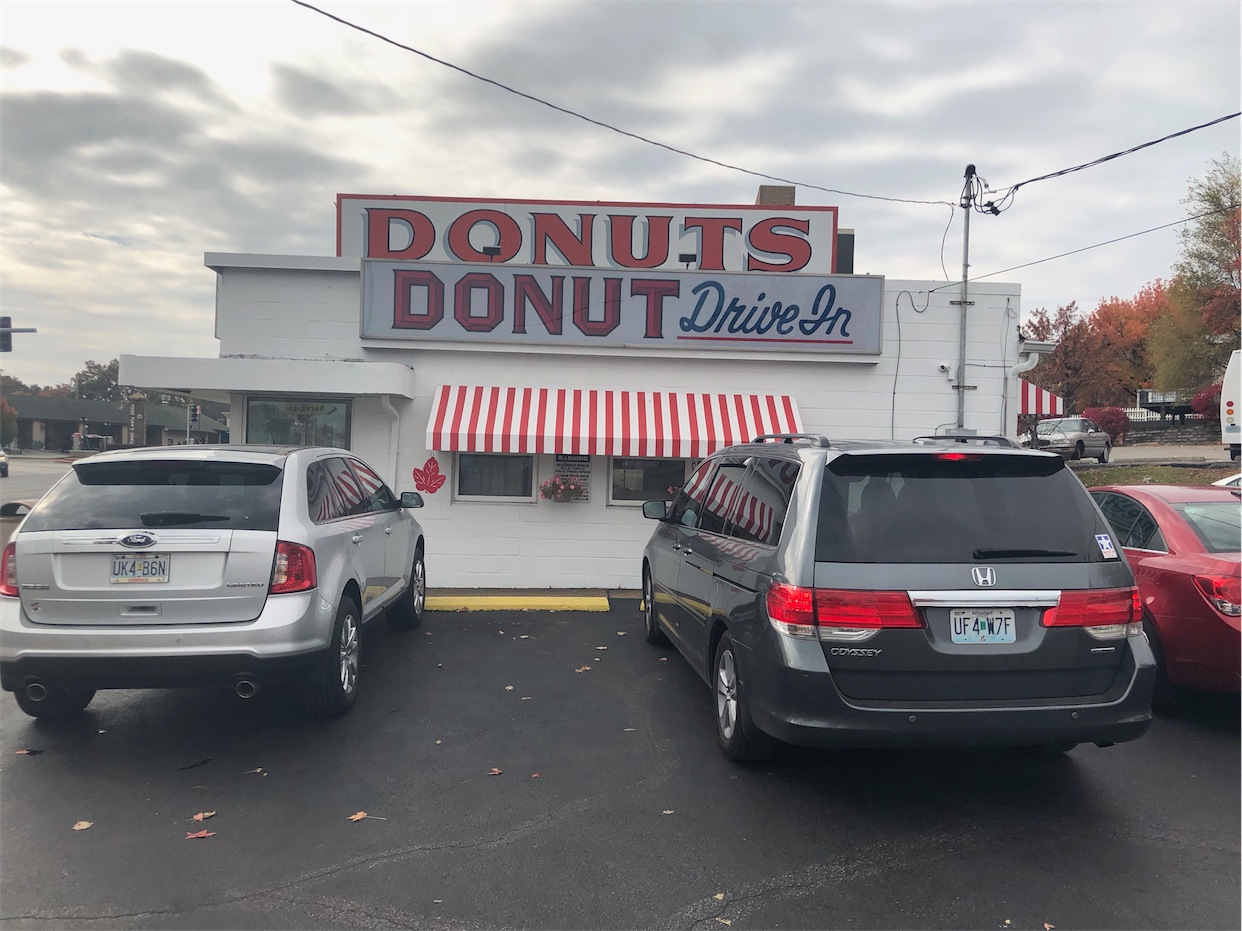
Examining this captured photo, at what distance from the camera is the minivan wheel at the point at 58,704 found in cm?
501

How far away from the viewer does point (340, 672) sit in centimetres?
511

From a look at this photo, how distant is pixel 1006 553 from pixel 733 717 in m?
1.68

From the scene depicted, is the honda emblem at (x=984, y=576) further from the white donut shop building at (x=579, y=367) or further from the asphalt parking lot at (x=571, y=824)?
the white donut shop building at (x=579, y=367)

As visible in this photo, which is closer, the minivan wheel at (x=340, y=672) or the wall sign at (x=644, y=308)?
the minivan wheel at (x=340, y=672)


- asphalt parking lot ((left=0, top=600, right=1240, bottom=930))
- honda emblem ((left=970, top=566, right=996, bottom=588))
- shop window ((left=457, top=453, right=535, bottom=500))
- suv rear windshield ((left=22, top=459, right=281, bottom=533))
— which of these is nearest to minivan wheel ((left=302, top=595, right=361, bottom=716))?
asphalt parking lot ((left=0, top=600, right=1240, bottom=930))

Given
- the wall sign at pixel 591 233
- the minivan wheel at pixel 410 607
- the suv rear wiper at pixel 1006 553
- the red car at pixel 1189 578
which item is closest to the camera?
the suv rear wiper at pixel 1006 553

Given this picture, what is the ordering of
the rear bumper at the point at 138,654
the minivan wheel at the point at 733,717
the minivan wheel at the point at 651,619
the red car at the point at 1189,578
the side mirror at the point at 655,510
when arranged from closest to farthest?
the minivan wheel at the point at 733,717 → the rear bumper at the point at 138,654 → the red car at the point at 1189,578 → the side mirror at the point at 655,510 → the minivan wheel at the point at 651,619

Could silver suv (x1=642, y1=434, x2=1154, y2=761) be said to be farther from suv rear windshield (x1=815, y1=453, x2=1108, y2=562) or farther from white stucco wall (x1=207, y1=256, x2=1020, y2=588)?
white stucco wall (x1=207, y1=256, x2=1020, y2=588)

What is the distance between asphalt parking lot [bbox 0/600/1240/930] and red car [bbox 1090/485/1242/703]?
1.58 ft

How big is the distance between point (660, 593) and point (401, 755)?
272cm

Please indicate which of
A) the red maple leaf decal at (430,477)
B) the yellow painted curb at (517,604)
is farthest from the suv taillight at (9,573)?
the red maple leaf decal at (430,477)

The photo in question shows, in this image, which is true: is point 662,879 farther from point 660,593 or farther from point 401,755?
point 660,593

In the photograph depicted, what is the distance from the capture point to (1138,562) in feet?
17.6

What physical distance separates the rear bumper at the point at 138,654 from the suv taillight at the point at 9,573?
11 centimetres
